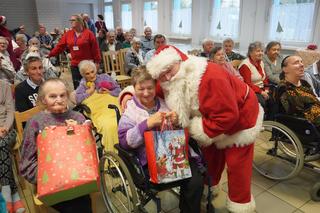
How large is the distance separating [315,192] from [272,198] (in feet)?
0.99

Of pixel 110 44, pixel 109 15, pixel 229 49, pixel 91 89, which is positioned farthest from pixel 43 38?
pixel 91 89

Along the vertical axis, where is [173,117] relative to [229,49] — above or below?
below

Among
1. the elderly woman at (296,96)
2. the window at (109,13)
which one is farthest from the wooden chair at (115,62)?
the window at (109,13)

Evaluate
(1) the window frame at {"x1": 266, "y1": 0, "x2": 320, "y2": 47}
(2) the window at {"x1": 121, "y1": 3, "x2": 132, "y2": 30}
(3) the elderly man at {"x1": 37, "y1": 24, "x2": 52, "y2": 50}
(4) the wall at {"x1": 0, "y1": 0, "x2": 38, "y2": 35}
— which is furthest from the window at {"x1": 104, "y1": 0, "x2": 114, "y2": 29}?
(1) the window frame at {"x1": 266, "y1": 0, "x2": 320, "y2": 47}

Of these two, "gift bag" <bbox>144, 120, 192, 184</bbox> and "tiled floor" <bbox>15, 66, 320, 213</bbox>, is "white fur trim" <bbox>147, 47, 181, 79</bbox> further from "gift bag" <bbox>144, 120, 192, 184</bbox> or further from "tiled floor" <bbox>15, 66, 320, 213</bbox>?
"tiled floor" <bbox>15, 66, 320, 213</bbox>

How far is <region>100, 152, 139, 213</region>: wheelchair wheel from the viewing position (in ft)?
4.40

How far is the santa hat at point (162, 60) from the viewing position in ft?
4.46

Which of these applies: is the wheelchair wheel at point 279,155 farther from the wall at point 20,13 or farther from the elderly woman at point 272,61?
the wall at point 20,13

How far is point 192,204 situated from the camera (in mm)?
1501

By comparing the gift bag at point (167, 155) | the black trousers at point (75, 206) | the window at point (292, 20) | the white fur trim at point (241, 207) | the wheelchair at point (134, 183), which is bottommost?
the white fur trim at point (241, 207)

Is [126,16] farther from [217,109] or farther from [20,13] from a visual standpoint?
[217,109]

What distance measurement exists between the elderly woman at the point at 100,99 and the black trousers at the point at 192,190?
0.82 m

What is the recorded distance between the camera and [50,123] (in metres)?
1.48

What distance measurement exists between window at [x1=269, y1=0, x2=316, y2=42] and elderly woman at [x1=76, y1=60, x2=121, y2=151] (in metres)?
3.37
